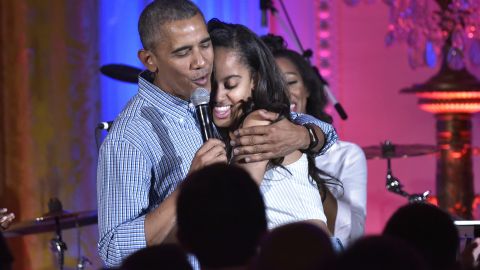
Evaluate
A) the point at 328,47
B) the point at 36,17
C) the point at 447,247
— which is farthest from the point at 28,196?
the point at 447,247

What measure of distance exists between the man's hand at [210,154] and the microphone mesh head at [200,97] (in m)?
0.18

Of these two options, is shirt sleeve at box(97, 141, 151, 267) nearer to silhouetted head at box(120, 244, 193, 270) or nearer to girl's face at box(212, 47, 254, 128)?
girl's face at box(212, 47, 254, 128)

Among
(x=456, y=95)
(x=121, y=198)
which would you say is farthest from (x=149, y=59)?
(x=456, y=95)

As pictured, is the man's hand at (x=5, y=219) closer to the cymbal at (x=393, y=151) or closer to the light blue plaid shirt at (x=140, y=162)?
the light blue plaid shirt at (x=140, y=162)

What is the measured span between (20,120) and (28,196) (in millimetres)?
389

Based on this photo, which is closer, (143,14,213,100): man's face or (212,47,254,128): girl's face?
(143,14,213,100): man's face

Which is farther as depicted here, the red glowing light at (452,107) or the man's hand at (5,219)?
the red glowing light at (452,107)

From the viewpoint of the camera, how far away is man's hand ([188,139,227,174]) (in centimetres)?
237

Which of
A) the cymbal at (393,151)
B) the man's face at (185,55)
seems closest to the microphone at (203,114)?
the man's face at (185,55)

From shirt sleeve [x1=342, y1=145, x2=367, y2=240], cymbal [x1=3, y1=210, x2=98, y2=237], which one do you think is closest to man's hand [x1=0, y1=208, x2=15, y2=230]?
cymbal [x1=3, y1=210, x2=98, y2=237]

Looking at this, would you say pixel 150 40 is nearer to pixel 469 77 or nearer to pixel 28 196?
pixel 28 196

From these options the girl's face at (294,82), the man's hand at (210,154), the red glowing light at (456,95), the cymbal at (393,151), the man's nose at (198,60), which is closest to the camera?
the man's hand at (210,154)

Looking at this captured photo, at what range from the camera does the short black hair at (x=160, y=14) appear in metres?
2.72

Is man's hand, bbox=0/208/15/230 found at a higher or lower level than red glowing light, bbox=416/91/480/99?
lower
